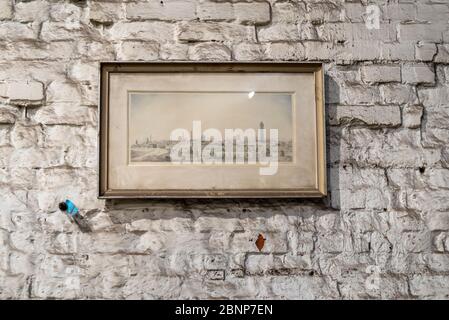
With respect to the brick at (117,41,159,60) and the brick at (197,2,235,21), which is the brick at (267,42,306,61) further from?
the brick at (117,41,159,60)

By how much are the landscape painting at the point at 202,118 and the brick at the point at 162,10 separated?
0.32 metres

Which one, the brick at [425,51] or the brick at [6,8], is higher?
the brick at [6,8]

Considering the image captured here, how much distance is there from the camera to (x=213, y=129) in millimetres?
1778

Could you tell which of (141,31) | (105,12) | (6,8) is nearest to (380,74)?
(141,31)

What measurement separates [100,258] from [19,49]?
0.91 m

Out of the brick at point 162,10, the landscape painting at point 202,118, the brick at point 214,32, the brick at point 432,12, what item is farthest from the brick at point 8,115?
the brick at point 432,12

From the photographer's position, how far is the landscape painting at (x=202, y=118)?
69.5 inches

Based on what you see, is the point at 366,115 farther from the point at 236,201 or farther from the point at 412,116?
the point at 236,201

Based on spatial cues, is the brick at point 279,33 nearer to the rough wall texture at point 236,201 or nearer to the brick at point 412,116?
the rough wall texture at point 236,201

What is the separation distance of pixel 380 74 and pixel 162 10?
0.94 meters
